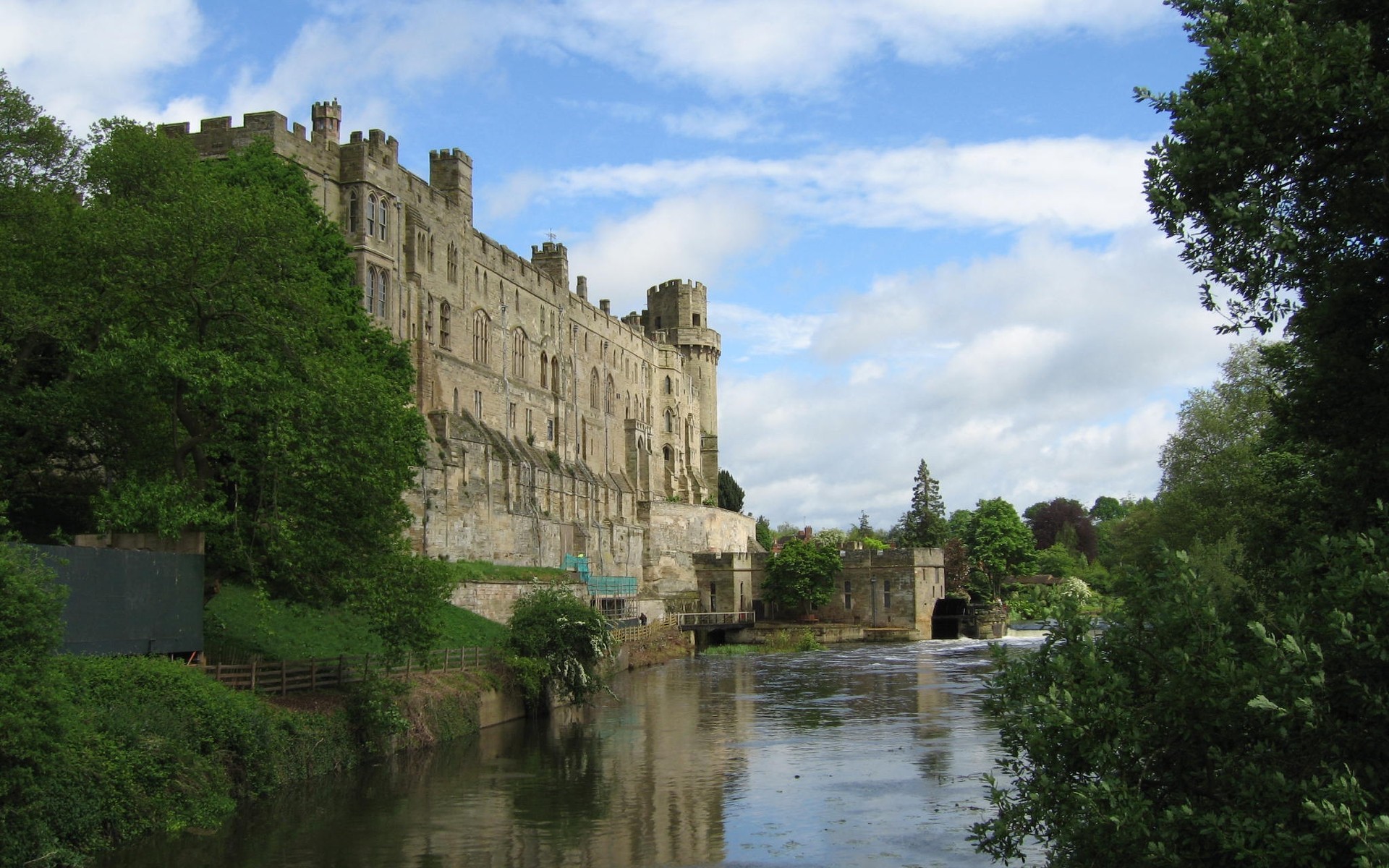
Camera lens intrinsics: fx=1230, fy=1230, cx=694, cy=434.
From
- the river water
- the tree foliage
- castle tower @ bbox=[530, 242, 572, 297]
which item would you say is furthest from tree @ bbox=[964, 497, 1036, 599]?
the tree foliage

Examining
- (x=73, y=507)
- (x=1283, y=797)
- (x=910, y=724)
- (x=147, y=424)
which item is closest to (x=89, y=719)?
(x=147, y=424)

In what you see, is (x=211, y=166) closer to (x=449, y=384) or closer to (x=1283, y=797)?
(x=449, y=384)

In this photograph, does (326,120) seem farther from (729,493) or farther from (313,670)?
(729,493)

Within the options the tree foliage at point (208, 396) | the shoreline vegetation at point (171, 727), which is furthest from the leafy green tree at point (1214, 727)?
the tree foliage at point (208, 396)

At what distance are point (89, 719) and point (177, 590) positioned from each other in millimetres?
5509

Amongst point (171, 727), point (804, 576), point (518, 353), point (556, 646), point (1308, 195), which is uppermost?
point (518, 353)

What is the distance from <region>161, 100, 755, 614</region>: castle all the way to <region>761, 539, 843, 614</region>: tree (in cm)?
542

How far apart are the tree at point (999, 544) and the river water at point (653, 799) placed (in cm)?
6050

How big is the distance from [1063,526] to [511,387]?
3727 inches

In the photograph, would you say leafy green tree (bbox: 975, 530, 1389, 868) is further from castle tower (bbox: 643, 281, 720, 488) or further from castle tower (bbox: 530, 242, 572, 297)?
castle tower (bbox: 643, 281, 720, 488)

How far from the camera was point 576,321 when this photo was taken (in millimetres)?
74062

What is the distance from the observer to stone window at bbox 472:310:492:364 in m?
58.8

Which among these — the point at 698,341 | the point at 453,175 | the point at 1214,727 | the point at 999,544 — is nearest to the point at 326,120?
the point at 453,175

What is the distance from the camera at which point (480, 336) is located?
195 ft
